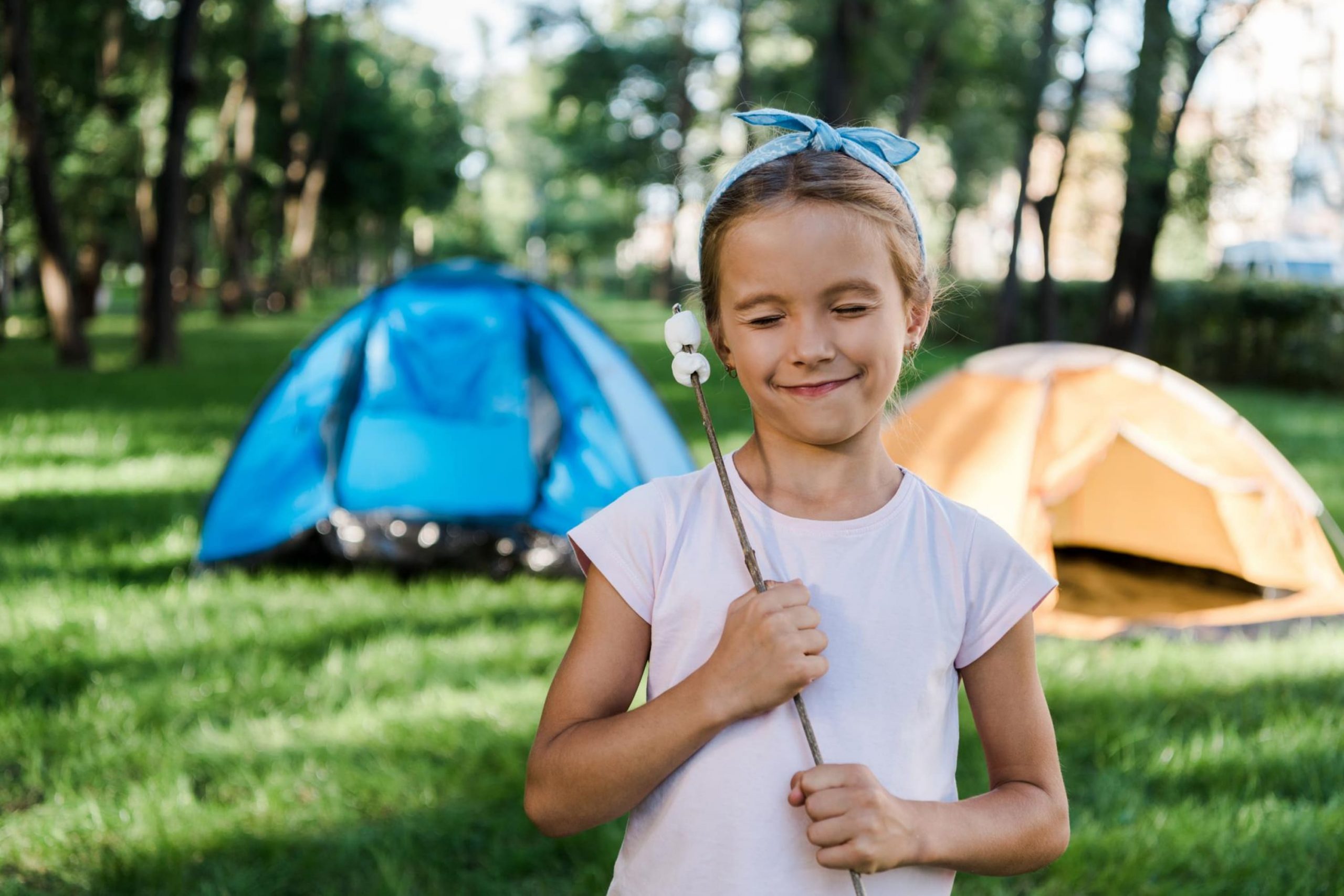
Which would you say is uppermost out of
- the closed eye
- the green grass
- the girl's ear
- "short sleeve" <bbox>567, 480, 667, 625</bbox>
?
the closed eye

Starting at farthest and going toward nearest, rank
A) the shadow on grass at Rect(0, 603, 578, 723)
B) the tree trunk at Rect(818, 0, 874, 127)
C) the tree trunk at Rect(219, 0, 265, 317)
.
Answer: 1. the tree trunk at Rect(219, 0, 265, 317)
2. the tree trunk at Rect(818, 0, 874, 127)
3. the shadow on grass at Rect(0, 603, 578, 723)

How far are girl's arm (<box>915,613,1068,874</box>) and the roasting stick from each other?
0.13 meters

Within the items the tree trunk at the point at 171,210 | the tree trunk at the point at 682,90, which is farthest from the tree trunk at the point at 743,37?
the tree trunk at the point at 171,210

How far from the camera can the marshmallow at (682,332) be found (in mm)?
1383

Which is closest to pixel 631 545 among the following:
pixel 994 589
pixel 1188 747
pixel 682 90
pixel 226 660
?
pixel 994 589

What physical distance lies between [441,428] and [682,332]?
14.9 ft

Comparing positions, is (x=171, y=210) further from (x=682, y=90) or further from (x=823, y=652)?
(x=682, y=90)

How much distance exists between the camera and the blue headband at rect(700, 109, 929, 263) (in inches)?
53.5

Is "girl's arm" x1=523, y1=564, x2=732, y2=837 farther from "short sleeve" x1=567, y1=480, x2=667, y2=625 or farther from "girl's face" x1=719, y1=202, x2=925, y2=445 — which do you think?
"girl's face" x1=719, y1=202, x2=925, y2=445

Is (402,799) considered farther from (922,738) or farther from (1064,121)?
(1064,121)

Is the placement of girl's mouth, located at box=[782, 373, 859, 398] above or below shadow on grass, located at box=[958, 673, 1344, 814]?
above

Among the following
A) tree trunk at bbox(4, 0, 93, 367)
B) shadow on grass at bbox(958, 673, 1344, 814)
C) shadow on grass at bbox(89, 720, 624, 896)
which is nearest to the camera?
shadow on grass at bbox(89, 720, 624, 896)

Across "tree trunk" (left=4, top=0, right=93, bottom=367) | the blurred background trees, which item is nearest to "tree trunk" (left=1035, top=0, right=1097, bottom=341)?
the blurred background trees

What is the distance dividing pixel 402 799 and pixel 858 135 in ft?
7.13
